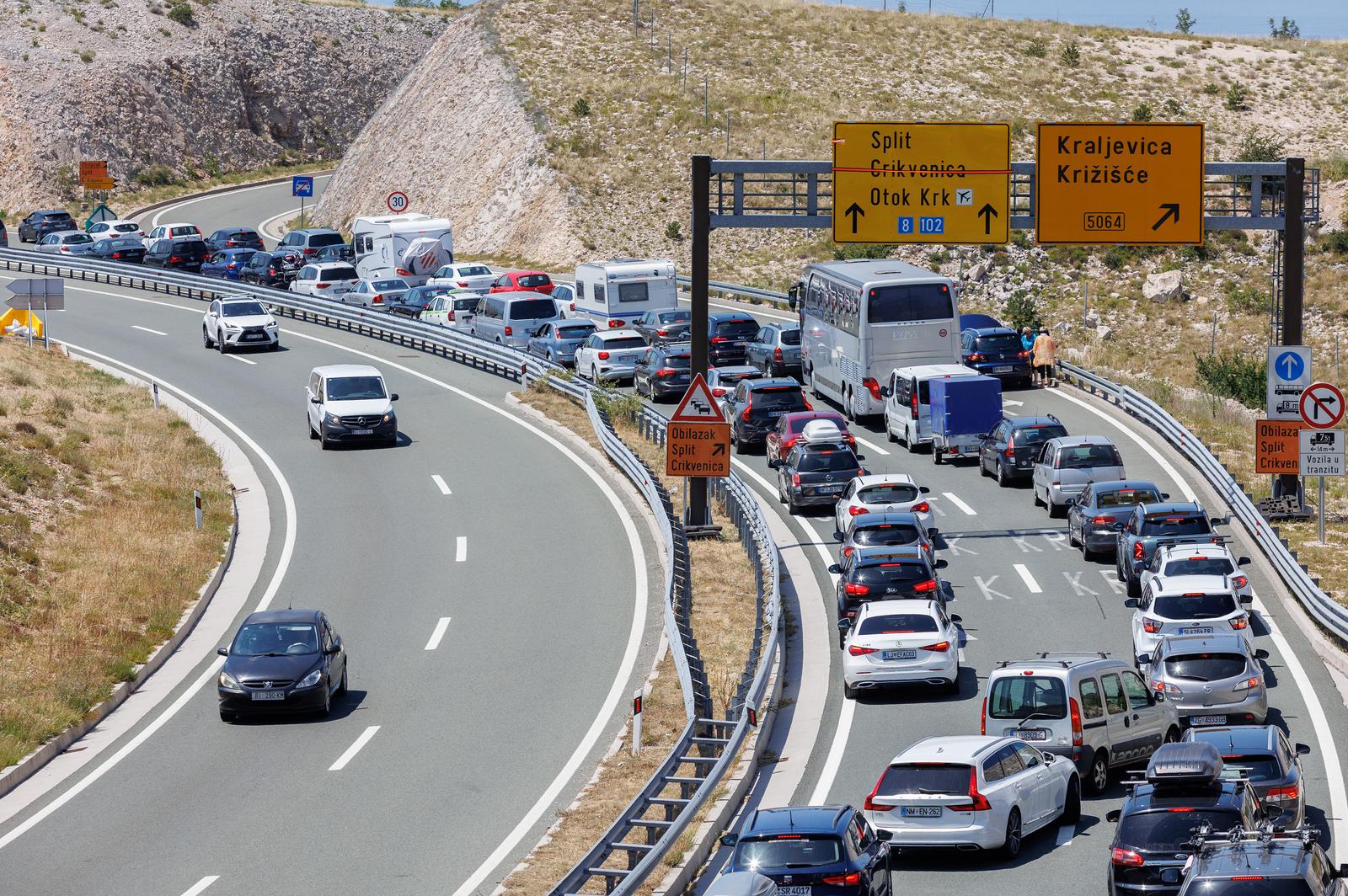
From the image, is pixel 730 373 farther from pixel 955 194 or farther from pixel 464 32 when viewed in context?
pixel 464 32

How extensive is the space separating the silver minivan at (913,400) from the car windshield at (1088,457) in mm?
5167

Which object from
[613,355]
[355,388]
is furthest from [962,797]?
[613,355]

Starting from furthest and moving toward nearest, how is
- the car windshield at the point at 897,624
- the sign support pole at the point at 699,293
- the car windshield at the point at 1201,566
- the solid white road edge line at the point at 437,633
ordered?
the sign support pole at the point at 699,293, the solid white road edge line at the point at 437,633, the car windshield at the point at 1201,566, the car windshield at the point at 897,624

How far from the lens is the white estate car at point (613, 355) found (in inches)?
1896

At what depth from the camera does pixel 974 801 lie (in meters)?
17.6

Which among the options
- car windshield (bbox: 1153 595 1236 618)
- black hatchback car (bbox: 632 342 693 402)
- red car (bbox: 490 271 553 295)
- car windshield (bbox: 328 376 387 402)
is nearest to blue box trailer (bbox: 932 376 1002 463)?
black hatchback car (bbox: 632 342 693 402)

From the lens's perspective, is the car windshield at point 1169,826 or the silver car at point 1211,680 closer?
the car windshield at point 1169,826

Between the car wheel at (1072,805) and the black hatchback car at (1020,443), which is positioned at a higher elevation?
the black hatchback car at (1020,443)

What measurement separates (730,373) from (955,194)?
12029 millimetres

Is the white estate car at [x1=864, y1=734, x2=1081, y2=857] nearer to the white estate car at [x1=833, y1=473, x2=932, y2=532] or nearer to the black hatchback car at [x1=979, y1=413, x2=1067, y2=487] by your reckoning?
the white estate car at [x1=833, y1=473, x2=932, y2=532]

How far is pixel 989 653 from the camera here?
1045 inches

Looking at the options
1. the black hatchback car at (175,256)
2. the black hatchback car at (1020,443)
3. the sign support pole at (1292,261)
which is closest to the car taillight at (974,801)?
the sign support pole at (1292,261)

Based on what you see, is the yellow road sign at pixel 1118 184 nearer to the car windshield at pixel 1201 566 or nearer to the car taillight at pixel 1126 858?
the car windshield at pixel 1201 566

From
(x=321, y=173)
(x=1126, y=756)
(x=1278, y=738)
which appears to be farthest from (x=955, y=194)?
(x=321, y=173)
